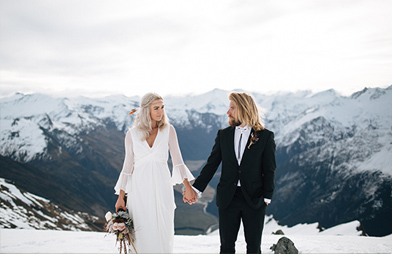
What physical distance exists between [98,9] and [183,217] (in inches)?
3173

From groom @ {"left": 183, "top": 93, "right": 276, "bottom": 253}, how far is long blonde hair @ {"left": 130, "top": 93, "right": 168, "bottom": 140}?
59 cm

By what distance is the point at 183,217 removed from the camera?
300 feet

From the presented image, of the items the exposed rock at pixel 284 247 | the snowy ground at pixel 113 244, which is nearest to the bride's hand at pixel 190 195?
the snowy ground at pixel 113 244

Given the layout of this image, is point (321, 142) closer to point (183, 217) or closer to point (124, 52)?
point (183, 217)

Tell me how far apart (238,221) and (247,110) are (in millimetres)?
912

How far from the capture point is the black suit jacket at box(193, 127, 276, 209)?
154 inches

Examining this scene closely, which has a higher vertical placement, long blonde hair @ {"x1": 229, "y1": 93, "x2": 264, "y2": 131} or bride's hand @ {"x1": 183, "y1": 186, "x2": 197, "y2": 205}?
long blonde hair @ {"x1": 229, "y1": 93, "x2": 264, "y2": 131}

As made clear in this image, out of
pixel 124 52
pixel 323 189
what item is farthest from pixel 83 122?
pixel 124 52

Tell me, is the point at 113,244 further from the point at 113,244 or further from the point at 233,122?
the point at 233,122

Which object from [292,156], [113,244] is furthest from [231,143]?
[292,156]

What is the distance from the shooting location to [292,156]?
124312 millimetres

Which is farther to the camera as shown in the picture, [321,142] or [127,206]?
[321,142]

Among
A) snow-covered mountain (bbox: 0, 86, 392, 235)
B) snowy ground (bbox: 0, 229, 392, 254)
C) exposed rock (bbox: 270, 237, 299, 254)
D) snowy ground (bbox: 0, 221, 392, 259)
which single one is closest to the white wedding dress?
snowy ground (bbox: 0, 221, 392, 259)

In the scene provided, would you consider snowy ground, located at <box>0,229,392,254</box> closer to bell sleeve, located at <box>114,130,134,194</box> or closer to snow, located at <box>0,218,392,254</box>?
snow, located at <box>0,218,392,254</box>
